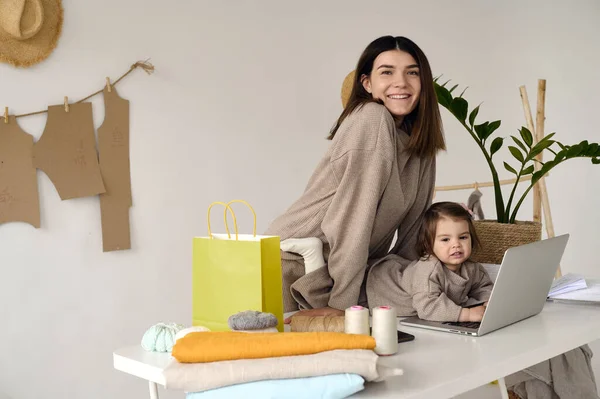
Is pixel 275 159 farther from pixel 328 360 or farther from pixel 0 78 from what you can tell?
pixel 328 360

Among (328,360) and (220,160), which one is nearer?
(328,360)

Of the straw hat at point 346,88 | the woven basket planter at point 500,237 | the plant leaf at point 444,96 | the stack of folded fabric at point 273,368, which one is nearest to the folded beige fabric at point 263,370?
the stack of folded fabric at point 273,368

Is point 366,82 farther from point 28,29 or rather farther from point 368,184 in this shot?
point 28,29

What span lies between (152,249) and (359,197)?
1695mm

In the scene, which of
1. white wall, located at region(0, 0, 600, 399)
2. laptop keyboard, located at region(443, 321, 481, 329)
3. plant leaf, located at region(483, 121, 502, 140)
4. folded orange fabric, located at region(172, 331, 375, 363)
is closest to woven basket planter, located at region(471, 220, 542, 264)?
plant leaf, located at region(483, 121, 502, 140)

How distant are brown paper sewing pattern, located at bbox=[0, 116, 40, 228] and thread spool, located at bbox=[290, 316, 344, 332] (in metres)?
1.75

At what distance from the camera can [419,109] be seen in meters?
1.87

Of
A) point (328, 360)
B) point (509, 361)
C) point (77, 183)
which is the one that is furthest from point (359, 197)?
point (77, 183)

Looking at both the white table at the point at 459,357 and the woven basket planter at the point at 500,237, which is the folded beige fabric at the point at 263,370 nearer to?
the white table at the point at 459,357

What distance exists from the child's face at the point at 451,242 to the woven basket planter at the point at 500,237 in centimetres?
29

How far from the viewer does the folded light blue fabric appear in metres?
1.02

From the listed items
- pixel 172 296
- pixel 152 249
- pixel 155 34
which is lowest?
pixel 172 296

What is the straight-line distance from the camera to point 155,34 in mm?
3184

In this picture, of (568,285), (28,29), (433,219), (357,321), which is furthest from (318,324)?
(28,29)
